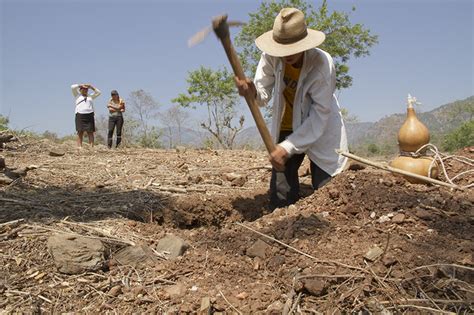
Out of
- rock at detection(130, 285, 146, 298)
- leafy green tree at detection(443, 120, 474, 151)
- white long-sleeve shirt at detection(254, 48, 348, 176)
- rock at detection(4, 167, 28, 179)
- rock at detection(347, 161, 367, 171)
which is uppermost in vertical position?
white long-sleeve shirt at detection(254, 48, 348, 176)

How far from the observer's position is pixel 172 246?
8.35 ft

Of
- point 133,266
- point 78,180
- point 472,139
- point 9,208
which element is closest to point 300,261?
point 133,266

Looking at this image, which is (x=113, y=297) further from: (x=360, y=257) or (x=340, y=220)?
(x=340, y=220)

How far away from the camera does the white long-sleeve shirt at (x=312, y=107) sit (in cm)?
319

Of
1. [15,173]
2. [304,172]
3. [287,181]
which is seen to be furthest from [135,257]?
[304,172]

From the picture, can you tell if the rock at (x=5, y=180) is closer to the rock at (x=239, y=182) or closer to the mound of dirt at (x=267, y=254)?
the mound of dirt at (x=267, y=254)

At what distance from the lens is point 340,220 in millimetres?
2762

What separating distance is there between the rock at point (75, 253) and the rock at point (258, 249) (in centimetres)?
85

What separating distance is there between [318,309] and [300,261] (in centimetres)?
34

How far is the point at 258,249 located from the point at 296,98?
4.63 feet

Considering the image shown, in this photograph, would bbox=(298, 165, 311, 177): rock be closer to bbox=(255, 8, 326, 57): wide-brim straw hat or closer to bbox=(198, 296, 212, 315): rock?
bbox=(255, 8, 326, 57): wide-brim straw hat

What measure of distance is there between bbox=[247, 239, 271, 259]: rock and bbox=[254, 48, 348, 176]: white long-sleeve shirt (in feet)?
2.70

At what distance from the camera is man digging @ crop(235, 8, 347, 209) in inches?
115

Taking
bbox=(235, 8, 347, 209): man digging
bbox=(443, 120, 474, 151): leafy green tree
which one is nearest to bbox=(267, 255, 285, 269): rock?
bbox=(235, 8, 347, 209): man digging
